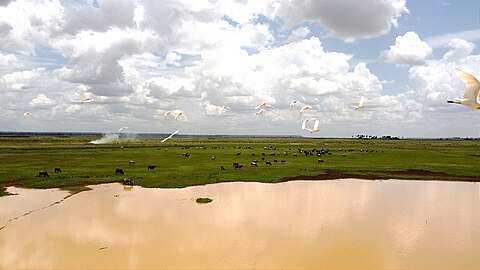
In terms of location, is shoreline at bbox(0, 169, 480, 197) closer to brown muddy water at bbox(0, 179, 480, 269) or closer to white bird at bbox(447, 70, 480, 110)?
brown muddy water at bbox(0, 179, 480, 269)

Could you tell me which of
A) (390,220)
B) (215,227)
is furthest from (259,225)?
(390,220)

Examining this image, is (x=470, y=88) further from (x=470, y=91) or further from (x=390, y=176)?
(x=390, y=176)

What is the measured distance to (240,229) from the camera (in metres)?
19.4

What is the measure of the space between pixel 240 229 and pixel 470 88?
12351mm

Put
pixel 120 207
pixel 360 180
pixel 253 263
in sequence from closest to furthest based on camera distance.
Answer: pixel 253 263
pixel 120 207
pixel 360 180

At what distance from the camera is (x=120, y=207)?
24.5 m

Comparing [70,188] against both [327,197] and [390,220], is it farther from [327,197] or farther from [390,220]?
[390,220]

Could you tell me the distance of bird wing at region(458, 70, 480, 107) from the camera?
11891 millimetres

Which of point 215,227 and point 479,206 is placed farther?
point 479,206

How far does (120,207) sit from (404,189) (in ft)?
79.2

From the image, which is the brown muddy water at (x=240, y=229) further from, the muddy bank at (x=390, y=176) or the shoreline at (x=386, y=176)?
the muddy bank at (x=390, y=176)

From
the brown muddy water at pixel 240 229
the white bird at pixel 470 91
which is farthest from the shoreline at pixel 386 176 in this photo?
the white bird at pixel 470 91

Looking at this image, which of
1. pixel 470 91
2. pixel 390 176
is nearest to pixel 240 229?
pixel 470 91

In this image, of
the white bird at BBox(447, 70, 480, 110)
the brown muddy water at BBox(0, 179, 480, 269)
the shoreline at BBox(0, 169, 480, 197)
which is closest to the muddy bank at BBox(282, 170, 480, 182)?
the shoreline at BBox(0, 169, 480, 197)
